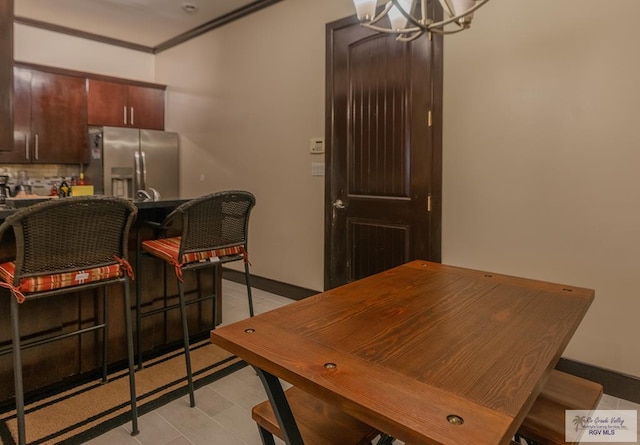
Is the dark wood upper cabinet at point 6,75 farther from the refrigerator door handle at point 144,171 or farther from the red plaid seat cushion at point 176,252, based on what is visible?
the refrigerator door handle at point 144,171

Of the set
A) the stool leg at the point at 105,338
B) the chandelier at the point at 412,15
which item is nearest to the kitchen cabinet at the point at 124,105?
the stool leg at the point at 105,338

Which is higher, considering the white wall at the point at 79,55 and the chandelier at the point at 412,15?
the white wall at the point at 79,55

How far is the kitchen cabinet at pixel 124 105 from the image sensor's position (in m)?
5.00

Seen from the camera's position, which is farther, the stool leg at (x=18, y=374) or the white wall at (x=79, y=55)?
the white wall at (x=79, y=55)

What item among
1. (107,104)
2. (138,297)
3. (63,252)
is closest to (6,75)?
(63,252)

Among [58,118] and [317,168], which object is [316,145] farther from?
[58,118]

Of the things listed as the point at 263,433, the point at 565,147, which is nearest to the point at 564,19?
the point at 565,147

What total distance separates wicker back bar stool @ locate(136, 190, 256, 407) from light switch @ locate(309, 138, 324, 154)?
1.44 metres

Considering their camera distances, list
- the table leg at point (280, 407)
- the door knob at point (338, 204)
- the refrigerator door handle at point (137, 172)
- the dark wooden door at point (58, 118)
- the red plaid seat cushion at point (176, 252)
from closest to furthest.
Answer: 1. the table leg at point (280, 407)
2. the red plaid seat cushion at point (176, 252)
3. the door knob at point (338, 204)
4. the dark wooden door at point (58, 118)
5. the refrigerator door handle at point (137, 172)

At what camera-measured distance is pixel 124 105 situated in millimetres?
5234

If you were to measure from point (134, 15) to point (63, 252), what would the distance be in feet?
12.6

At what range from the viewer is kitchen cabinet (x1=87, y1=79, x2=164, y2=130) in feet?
16.4

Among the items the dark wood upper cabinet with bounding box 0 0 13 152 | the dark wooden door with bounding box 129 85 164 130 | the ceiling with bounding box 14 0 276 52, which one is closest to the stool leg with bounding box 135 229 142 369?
the dark wood upper cabinet with bounding box 0 0 13 152

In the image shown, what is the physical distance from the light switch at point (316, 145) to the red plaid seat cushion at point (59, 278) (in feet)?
7.14
